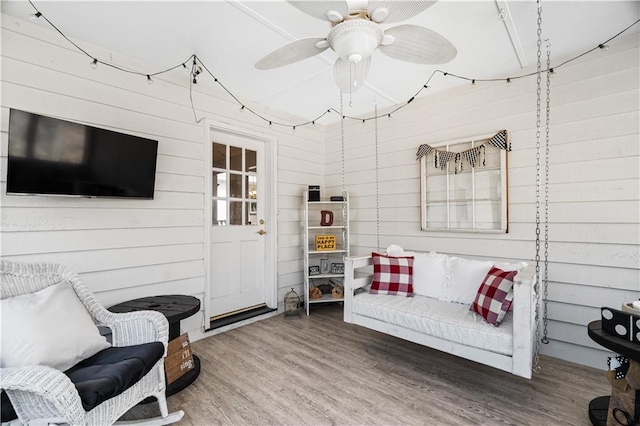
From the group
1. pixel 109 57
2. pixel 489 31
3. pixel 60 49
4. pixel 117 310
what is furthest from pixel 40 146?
pixel 489 31

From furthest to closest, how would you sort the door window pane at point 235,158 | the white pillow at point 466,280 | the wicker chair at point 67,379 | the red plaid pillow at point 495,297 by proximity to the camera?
the door window pane at point 235,158, the white pillow at point 466,280, the red plaid pillow at point 495,297, the wicker chair at point 67,379

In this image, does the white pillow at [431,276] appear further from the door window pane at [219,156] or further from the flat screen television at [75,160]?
the flat screen television at [75,160]

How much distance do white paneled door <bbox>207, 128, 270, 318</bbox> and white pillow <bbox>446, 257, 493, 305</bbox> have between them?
→ 6.96 ft

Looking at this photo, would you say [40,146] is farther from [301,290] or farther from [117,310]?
[301,290]

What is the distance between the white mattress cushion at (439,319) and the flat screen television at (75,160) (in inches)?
82.8

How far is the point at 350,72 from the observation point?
76.0 inches

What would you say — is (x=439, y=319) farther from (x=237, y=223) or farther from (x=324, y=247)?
(x=237, y=223)

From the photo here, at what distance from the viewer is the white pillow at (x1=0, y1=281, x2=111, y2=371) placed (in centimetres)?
145

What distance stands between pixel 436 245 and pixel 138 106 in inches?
123

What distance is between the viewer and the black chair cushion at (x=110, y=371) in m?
1.36

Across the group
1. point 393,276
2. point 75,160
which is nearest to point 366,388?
point 393,276

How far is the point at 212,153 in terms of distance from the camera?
10.8 feet

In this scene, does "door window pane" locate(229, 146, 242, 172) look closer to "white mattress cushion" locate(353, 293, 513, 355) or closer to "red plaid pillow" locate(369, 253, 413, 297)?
"red plaid pillow" locate(369, 253, 413, 297)

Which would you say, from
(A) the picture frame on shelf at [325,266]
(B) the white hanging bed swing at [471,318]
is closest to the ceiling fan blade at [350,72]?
(B) the white hanging bed swing at [471,318]
